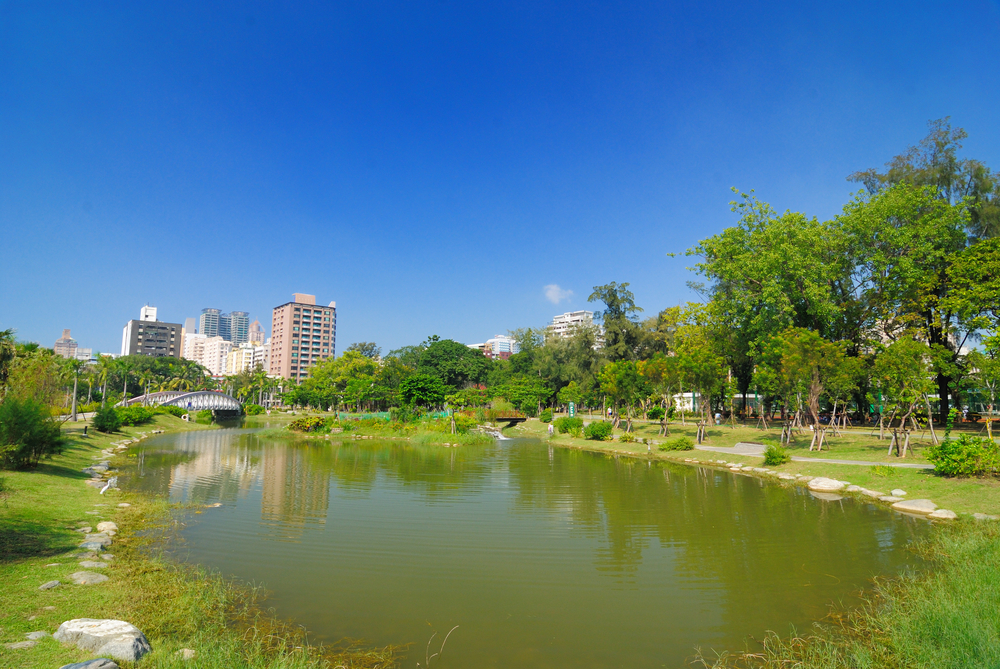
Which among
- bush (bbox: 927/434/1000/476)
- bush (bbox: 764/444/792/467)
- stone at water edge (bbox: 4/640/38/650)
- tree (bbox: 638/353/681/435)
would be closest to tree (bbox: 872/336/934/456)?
Result: bush (bbox: 764/444/792/467)

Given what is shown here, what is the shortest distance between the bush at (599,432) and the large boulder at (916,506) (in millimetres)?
23194

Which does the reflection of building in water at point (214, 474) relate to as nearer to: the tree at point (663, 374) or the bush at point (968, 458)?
the bush at point (968, 458)

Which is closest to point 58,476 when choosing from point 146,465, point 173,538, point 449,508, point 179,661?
point 173,538

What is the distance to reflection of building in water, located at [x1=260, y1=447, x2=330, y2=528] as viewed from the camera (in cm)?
1423

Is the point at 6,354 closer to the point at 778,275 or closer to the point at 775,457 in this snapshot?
the point at 775,457

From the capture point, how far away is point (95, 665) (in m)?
4.64

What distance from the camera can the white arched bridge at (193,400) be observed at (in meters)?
68.4

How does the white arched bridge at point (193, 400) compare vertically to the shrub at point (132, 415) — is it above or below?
above

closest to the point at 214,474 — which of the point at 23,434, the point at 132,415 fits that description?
the point at 23,434

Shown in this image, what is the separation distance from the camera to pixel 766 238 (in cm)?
3262

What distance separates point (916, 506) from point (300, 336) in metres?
147

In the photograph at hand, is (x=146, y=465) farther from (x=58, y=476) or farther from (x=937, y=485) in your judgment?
(x=937, y=485)

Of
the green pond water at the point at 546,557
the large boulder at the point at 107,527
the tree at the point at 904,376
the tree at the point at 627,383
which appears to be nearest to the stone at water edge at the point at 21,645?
the green pond water at the point at 546,557

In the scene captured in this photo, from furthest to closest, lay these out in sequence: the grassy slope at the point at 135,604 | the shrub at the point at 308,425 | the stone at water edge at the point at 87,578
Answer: the shrub at the point at 308,425 < the stone at water edge at the point at 87,578 < the grassy slope at the point at 135,604
